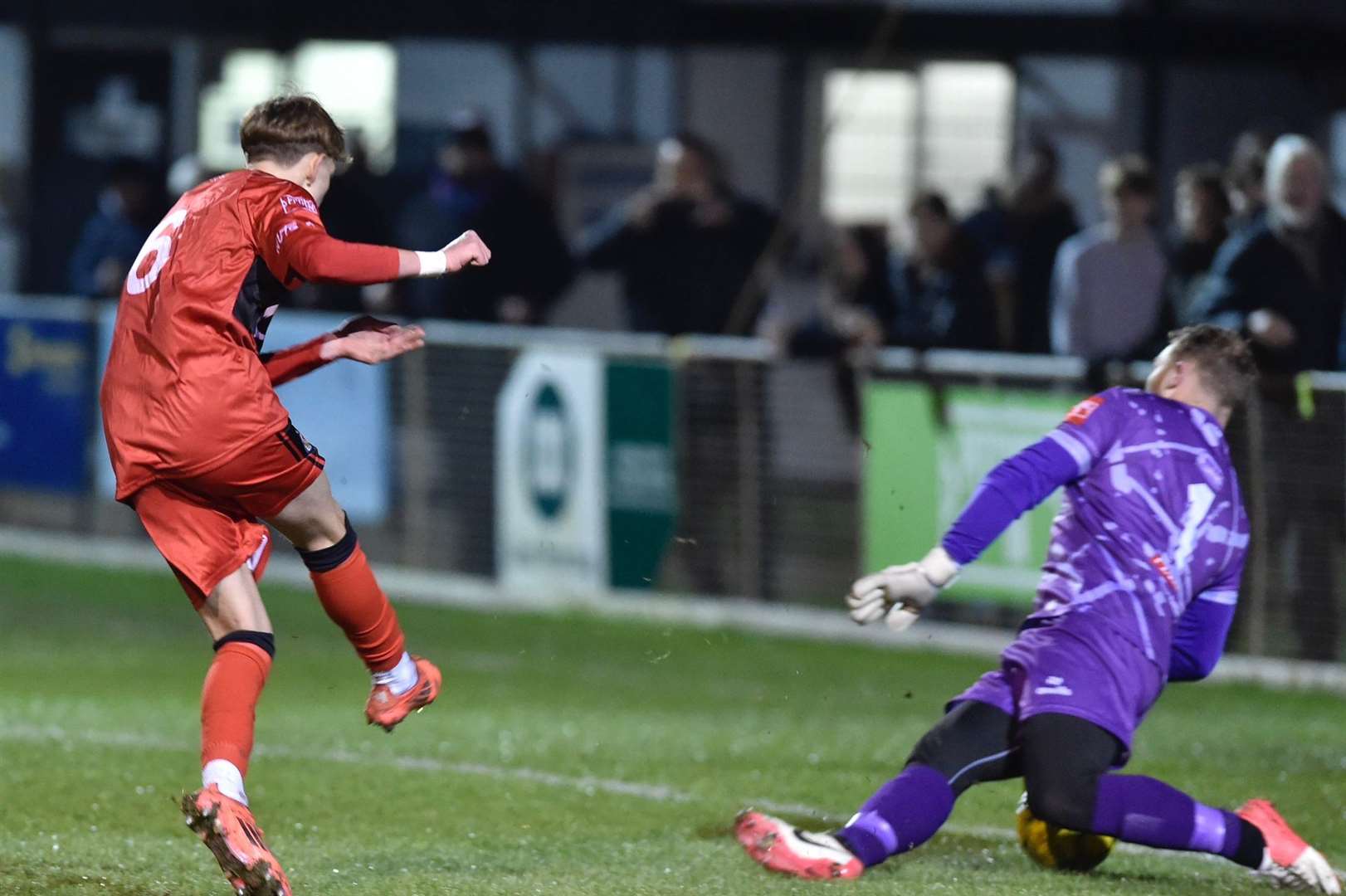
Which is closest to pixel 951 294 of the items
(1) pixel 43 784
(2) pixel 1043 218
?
(2) pixel 1043 218

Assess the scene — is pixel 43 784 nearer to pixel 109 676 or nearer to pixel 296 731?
pixel 296 731

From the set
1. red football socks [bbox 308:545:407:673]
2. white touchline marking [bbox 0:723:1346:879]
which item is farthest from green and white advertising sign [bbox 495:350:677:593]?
red football socks [bbox 308:545:407:673]

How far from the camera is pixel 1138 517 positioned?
6.34m

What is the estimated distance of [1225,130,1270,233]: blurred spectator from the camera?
12414mm

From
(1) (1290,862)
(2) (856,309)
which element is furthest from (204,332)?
(2) (856,309)

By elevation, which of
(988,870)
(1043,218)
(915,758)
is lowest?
(988,870)

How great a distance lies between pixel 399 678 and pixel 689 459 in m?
6.68

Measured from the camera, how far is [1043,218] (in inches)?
540

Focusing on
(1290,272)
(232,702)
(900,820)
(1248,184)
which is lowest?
(900,820)

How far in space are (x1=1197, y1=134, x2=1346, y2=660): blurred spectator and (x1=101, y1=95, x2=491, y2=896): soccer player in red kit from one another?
19.7 ft

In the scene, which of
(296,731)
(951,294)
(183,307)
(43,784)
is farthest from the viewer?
(951,294)

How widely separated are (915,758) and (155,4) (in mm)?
14443

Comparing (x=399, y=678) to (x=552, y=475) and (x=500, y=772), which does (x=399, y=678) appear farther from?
(x=552, y=475)

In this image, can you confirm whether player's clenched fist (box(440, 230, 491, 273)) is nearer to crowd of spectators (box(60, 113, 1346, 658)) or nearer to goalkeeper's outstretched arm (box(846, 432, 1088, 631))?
goalkeeper's outstretched arm (box(846, 432, 1088, 631))
